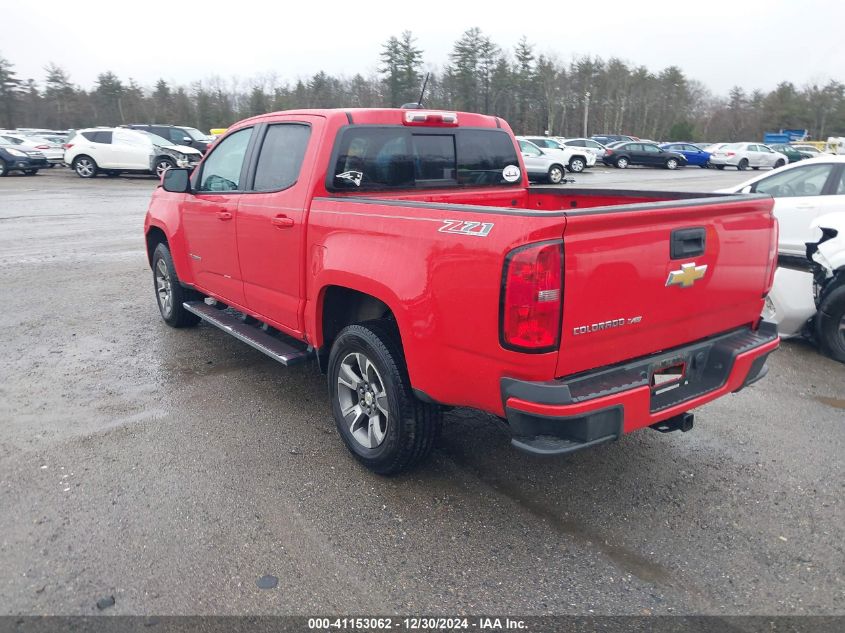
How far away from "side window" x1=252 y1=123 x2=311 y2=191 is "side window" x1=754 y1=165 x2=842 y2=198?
568cm

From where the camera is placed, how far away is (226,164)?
16.8 feet

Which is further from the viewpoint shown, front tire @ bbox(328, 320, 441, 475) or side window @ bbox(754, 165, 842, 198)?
side window @ bbox(754, 165, 842, 198)

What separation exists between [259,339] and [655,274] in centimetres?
289

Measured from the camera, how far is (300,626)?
2.56m

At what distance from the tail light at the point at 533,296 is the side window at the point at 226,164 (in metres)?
2.92

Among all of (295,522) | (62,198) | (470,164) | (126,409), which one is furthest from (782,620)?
(62,198)

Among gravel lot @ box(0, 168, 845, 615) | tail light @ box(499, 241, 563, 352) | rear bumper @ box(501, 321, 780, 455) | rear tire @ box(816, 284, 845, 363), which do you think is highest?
tail light @ box(499, 241, 563, 352)

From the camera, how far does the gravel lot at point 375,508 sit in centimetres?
274

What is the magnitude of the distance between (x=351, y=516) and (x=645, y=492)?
1.62 m

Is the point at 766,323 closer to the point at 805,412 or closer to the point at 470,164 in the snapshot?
the point at 805,412

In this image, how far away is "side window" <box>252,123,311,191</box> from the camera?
13.9 feet

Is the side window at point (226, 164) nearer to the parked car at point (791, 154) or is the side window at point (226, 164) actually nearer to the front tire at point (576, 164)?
the front tire at point (576, 164)

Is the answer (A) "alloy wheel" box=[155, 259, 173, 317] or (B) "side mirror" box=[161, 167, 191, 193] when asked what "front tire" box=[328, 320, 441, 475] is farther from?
(A) "alloy wheel" box=[155, 259, 173, 317]

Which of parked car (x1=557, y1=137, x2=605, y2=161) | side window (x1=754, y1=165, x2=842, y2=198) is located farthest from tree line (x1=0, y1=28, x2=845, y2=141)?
side window (x1=754, y1=165, x2=842, y2=198)
